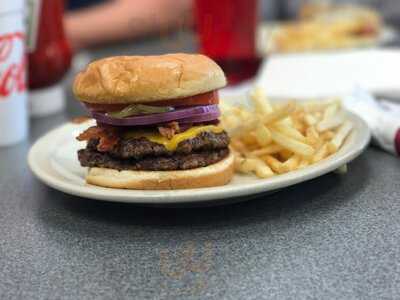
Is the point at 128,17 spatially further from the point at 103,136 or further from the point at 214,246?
the point at 214,246

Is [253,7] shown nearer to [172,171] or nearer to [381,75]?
[381,75]

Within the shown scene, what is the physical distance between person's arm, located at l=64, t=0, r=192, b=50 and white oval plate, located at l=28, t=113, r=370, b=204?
2116 millimetres

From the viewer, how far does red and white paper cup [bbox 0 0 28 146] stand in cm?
157

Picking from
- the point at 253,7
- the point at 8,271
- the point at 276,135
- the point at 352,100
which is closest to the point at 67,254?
the point at 8,271

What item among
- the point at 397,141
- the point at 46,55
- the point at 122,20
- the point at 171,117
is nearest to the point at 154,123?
the point at 171,117

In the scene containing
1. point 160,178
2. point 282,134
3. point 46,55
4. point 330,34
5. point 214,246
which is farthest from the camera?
point 330,34

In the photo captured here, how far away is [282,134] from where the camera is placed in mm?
1294

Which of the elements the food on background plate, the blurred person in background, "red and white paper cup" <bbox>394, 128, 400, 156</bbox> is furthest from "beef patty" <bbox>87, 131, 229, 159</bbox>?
the blurred person in background

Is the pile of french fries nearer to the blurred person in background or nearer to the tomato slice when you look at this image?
the tomato slice

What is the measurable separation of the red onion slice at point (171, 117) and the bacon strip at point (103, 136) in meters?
0.02

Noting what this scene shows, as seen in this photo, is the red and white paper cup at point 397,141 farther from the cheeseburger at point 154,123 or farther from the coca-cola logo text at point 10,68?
the coca-cola logo text at point 10,68

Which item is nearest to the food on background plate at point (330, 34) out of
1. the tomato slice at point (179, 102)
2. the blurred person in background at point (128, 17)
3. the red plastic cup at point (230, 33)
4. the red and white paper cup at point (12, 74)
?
the red plastic cup at point (230, 33)

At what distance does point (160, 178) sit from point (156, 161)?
0.03 metres

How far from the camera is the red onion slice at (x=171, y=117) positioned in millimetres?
1146
